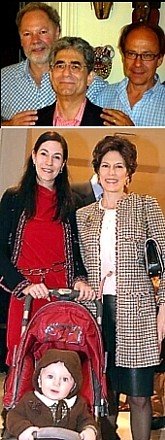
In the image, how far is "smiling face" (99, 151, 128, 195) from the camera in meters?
1.98

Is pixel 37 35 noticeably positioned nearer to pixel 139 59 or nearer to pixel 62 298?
pixel 139 59

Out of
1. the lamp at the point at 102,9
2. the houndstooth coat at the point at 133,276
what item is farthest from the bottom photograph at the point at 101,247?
the lamp at the point at 102,9

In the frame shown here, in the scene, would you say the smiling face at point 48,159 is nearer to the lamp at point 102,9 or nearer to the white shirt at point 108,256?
the white shirt at point 108,256

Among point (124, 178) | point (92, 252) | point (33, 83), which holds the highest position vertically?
point (33, 83)

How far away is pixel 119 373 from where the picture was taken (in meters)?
1.98

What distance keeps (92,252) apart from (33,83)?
46cm

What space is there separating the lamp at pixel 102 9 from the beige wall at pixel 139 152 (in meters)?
0.29

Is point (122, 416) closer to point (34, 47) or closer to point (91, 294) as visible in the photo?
point (91, 294)

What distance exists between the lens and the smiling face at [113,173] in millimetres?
1976

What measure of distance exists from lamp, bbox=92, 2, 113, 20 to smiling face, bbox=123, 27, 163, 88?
8 cm

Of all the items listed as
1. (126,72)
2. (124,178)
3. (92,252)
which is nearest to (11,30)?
(126,72)

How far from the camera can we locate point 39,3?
1979 millimetres

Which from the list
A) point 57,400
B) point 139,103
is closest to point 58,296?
point 57,400

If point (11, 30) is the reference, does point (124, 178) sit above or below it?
below
